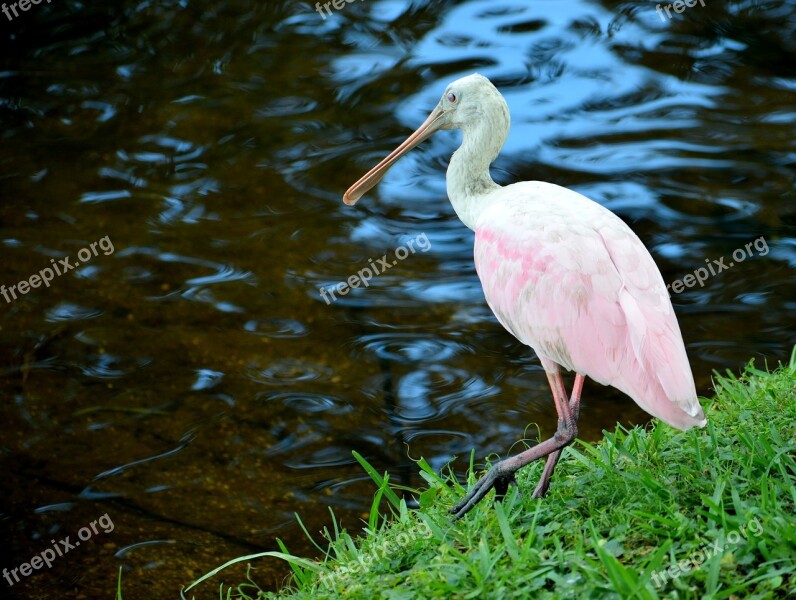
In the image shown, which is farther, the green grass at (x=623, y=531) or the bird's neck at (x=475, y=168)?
the bird's neck at (x=475, y=168)

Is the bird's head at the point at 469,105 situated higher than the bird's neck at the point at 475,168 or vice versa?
the bird's head at the point at 469,105

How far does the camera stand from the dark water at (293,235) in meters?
6.58

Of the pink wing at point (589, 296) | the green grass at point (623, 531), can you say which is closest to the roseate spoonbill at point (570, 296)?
the pink wing at point (589, 296)

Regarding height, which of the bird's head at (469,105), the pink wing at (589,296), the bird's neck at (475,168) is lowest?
the pink wing at (589,296)

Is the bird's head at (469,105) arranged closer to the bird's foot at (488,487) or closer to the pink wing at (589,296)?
the pink wing at (589,296)

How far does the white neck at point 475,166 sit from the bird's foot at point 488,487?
3.69 feet

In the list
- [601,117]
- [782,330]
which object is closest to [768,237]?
[782,330]

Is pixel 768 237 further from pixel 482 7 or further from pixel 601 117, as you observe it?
pixel 482 7

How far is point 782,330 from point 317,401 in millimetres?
3214

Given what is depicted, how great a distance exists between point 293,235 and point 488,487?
14.6 ft

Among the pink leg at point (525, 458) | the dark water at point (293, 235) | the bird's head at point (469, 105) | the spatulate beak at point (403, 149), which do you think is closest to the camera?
the pink leg at point (525, 458)

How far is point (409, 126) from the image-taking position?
396 inches

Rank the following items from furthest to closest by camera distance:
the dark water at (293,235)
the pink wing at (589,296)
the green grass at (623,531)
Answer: the dark water at (293,235) → the pink wing at (589,296) → the green grass at (623,531)

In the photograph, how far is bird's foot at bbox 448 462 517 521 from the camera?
4.52 m
